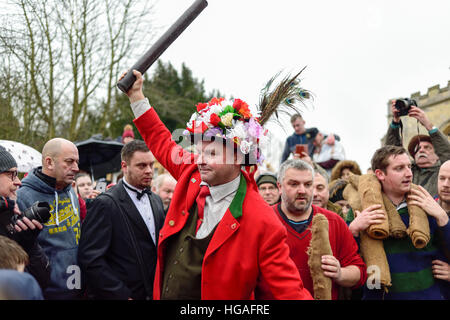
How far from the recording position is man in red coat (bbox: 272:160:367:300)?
3285 millimetres

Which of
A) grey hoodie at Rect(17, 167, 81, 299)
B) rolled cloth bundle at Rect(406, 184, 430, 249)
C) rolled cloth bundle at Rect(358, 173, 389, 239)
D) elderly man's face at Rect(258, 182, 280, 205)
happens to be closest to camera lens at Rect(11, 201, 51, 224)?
grey hoodie at Rect(17, 167, 81, 299)

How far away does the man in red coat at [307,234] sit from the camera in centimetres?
329

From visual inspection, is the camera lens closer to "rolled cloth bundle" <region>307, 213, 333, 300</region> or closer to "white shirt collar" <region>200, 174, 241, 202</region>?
"white shirt collar" <region>200, 174, 241, 202</region>

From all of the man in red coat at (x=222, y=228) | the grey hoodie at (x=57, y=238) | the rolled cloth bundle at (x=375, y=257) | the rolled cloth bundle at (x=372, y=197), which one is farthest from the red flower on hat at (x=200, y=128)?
the rolled cloth bundle at (x=375, y=257)

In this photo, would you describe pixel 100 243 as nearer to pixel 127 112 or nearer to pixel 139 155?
pixel 139 155

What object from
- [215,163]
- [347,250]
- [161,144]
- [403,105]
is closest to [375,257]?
[347,250]

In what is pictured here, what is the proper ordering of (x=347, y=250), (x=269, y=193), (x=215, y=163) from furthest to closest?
(x=269, y=193)
(x=347, y=250)
(x=215, y=163)

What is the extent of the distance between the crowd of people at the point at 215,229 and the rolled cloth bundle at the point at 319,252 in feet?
0.03

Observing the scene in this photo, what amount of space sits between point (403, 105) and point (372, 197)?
1.72 meters

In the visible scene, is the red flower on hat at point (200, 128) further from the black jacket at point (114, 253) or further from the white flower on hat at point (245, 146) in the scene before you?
the black jacket at point (114, 253)

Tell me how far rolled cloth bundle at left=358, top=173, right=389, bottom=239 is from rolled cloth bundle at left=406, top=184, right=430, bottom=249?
18cm

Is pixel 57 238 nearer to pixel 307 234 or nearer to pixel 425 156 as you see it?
pixel 307 234

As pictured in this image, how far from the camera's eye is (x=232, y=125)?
2.74 meters

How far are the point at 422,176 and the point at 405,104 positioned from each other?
88 centimetres
